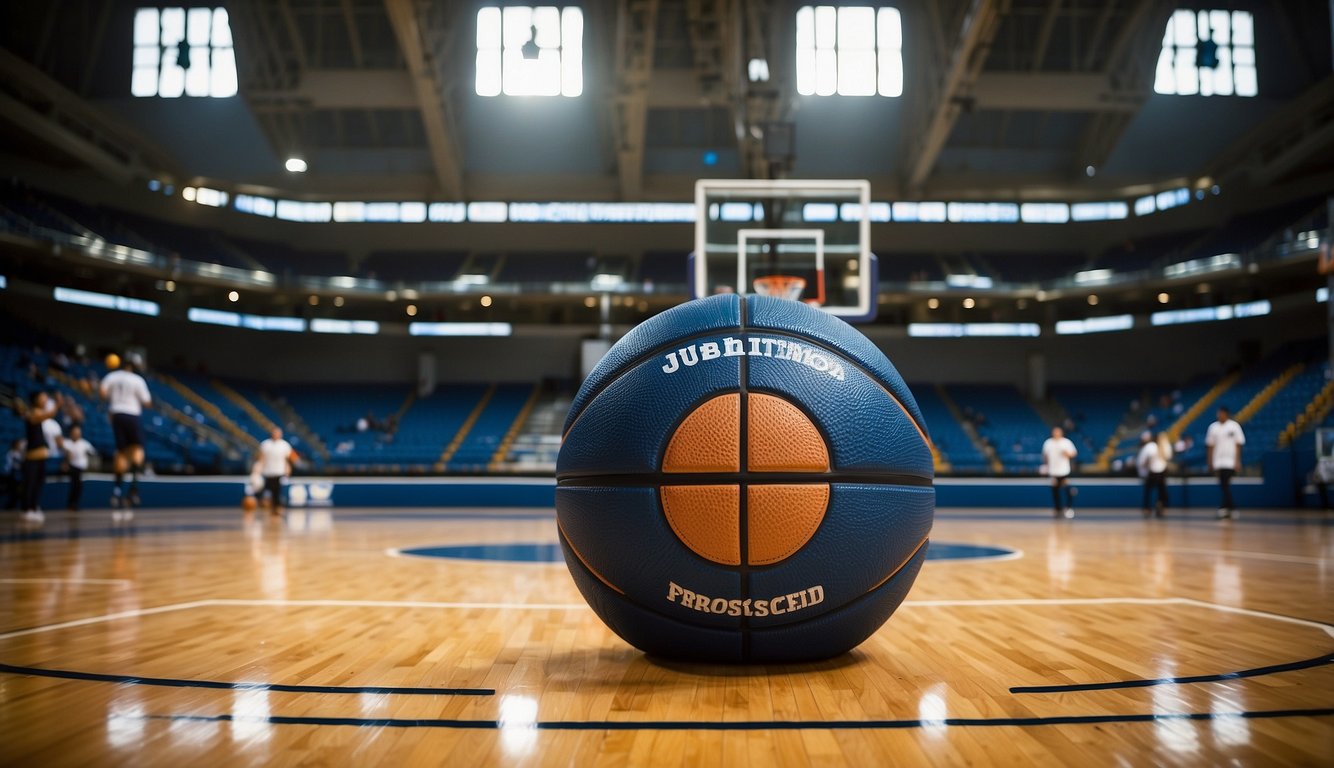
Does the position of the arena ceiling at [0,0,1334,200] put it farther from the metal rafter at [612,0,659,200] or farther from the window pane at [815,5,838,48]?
the window pane at [815,5,838,48]

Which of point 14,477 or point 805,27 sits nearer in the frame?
point 14,477

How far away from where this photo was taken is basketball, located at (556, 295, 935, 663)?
269cm

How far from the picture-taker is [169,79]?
25500 mm

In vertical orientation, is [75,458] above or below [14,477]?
above

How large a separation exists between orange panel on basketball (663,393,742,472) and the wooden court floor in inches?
23.6

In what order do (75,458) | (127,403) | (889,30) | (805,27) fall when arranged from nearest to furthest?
1. (127,403)
2. (75,458)
3. (805,27)
4. (889,30)

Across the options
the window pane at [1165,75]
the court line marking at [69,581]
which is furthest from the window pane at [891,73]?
the court line marking at [69,581]

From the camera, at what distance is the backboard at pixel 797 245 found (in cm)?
1237

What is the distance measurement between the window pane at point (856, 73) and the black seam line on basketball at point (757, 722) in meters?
24.6

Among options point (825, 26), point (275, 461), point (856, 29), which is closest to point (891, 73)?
point (856, 29)

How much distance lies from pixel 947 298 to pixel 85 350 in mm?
23292

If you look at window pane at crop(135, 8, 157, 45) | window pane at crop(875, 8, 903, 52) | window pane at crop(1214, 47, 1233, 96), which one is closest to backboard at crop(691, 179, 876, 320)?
window pane at crop(875, 8, 903, 52)

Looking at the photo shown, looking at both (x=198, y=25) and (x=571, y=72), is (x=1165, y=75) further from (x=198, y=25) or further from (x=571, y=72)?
(x=198, y=25)

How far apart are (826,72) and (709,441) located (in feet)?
79.0
